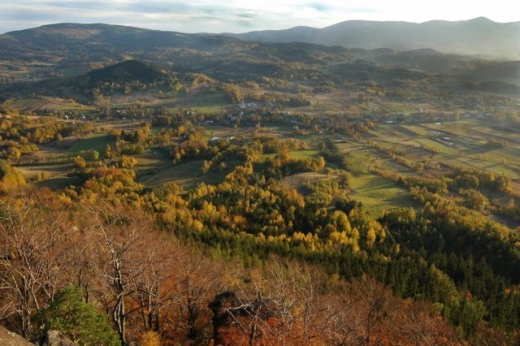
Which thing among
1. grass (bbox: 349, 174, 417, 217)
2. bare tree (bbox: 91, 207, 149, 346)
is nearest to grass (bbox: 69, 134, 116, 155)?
grass (bbox: 349, 174, 417, 217)

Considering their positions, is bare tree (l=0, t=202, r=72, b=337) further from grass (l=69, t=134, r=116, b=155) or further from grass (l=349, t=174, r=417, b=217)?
grass (l=69, t=134, r=116, b=155)

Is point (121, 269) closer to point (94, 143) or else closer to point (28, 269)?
point (28, 269)

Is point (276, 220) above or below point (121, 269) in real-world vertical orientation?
below

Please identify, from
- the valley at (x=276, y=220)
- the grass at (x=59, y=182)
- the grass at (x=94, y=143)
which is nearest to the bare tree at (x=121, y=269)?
the valley at (x=276, y=220)

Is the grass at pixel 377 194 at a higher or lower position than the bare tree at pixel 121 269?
lower

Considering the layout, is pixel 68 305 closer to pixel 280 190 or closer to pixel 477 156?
pixel 280 190

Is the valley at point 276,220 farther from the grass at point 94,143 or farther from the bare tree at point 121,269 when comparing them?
the grass at point 94,143

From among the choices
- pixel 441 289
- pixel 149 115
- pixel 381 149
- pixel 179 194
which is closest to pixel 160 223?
pixel 179 194

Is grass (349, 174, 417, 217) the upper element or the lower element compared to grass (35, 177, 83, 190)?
upper

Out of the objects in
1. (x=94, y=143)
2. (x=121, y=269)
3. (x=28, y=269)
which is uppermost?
(x=28, y=269)

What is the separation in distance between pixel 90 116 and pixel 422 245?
168853 millimetres

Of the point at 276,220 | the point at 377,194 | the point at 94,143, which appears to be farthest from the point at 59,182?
the point at 377,194

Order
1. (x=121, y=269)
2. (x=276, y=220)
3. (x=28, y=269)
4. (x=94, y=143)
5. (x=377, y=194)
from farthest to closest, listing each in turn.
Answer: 1. (x=94, y=143)
2. (x=377, y=194)
3. (x=276, y=220)
4. (x=121, y=269)
5. (x=28, y=269)

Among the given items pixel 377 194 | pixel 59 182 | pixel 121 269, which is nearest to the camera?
pixel 121 269
